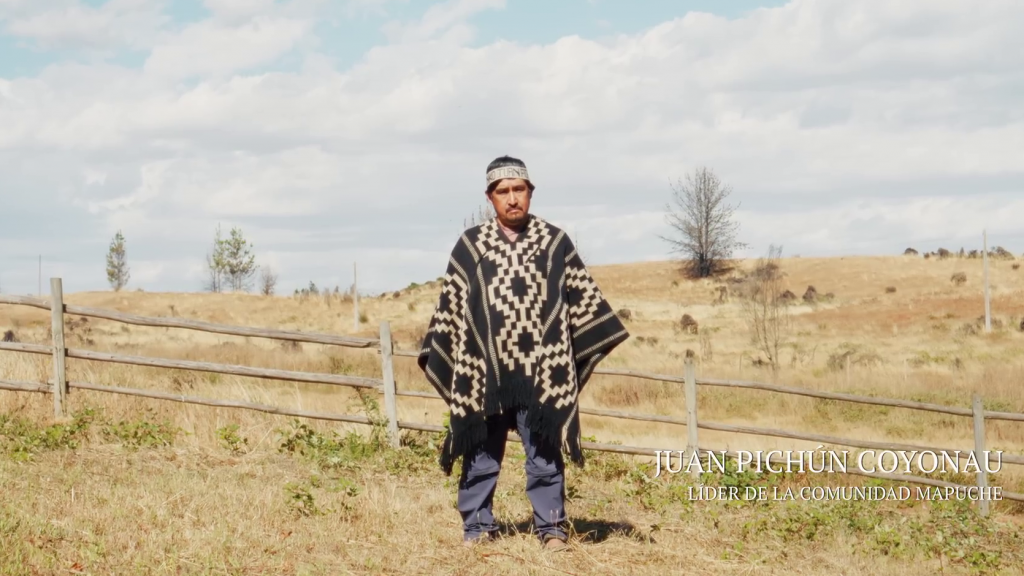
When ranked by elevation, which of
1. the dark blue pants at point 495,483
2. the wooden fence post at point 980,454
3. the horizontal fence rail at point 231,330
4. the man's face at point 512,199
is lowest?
the wooden fence post at point 980,454

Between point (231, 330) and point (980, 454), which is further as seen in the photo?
point (980, 454)

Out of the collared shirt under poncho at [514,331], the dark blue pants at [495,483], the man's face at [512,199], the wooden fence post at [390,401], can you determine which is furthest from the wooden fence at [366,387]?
the man's face at [512,199]

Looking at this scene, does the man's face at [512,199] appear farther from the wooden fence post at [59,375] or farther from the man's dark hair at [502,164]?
the wooden fence post at [59,375]

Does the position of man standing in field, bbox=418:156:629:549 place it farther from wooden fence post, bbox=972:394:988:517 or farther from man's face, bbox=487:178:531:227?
wooden fence post, bbox=972:394:988:517

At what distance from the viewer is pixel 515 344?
5012 millimetres

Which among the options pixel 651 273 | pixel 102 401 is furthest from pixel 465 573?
pixel 651 273

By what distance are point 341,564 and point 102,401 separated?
18.1 feet

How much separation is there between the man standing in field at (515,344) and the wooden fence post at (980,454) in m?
→ 5.68

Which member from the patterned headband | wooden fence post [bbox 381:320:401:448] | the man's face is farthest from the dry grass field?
the patterned headband

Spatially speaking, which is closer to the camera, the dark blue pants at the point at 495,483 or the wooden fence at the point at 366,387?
the dark blue pants at the point at 495,483

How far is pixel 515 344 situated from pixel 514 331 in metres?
0.06

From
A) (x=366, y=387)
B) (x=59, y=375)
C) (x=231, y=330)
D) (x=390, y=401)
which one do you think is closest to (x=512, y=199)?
(x=390, y=401)

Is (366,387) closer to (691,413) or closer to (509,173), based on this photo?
(691,413)

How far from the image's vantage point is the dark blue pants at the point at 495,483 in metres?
5.13
